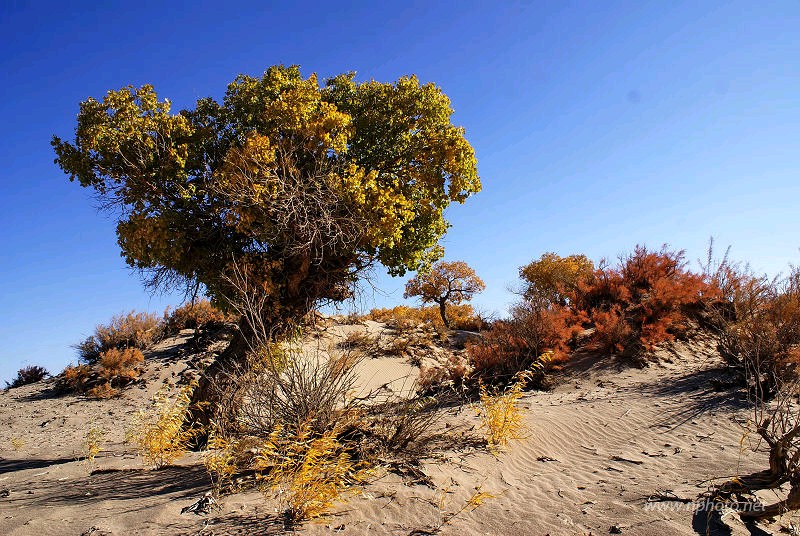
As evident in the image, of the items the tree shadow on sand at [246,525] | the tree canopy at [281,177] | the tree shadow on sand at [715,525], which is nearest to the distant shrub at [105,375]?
the tree canopy at [281,177]

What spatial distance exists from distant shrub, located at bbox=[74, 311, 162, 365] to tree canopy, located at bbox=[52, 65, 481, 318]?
11.0m

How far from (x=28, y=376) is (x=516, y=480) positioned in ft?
70.0

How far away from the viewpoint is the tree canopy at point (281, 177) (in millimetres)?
8977

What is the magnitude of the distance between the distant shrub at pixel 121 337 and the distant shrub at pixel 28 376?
2.11m

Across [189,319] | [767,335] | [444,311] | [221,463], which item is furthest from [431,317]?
[221,463]

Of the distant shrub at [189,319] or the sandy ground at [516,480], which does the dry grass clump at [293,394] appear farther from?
the distant shrub at [189,319]

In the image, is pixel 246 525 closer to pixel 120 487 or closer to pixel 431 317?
pixel 120 487

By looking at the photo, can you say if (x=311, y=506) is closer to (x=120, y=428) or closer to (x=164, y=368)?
(x=120, y=428)

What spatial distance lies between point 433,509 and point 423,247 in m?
6.25

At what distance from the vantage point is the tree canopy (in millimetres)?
8977

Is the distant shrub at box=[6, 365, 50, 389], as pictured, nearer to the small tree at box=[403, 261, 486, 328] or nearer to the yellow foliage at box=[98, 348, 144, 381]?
the yellow foliage at box=[98, 348, 144, 381]

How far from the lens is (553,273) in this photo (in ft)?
98.4

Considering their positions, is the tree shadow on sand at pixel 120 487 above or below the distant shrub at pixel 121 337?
below

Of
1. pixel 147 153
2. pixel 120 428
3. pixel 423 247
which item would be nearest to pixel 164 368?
pixel 120 428
